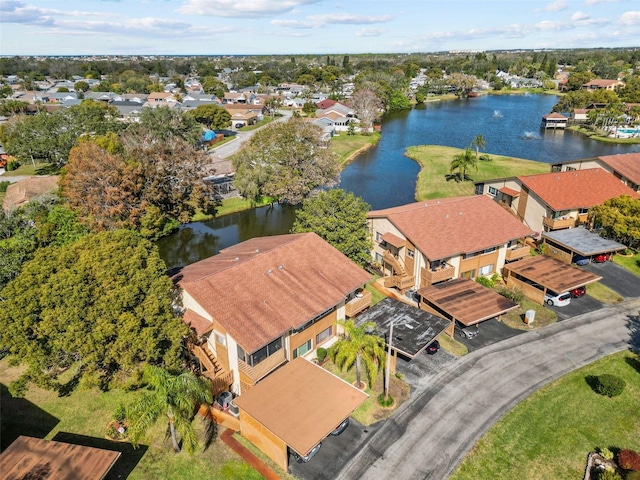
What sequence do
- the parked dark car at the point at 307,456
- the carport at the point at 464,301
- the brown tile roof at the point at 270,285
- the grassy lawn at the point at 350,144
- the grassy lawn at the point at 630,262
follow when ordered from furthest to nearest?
the grassy lawn at the point at 350,144 → the grassy lawn at the point at 630,262 → the carport at the point at 464,301 → the brown tile roof at the point at 270,285 → the parked dark car at the point at 307,456

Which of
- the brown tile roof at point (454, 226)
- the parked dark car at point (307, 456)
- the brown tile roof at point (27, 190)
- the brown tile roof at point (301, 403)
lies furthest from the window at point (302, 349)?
the brown tile roof at point (27, 190)

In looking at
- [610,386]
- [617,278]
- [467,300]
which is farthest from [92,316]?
[617,278]

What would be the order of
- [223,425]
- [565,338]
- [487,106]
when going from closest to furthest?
[223,425] < [565,338] < [487,106]

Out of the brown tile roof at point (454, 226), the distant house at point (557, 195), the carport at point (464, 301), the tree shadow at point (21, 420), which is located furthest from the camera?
the distant house at point (557, 195)

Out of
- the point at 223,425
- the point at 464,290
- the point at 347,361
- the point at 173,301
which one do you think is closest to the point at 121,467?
the point at 223,425

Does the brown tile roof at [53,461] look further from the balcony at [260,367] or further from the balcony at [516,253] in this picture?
the balcony at [516,253]

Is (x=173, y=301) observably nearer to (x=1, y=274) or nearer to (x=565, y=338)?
(x=1, y=274)
